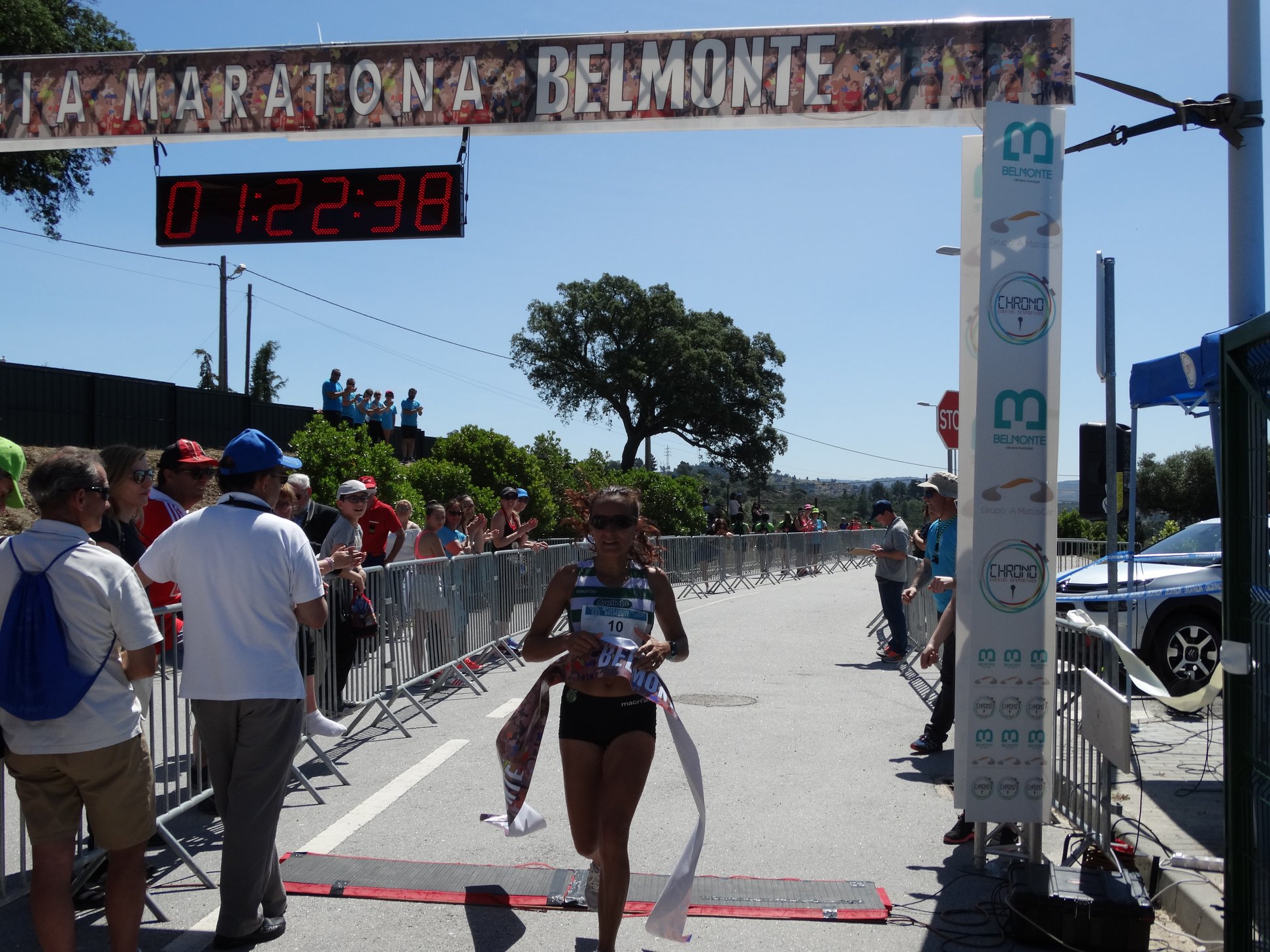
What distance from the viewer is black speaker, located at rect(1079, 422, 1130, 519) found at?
9.10 meters

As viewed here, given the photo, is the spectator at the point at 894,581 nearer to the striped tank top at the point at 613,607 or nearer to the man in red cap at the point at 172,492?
the man in red cap at the point at 172,492

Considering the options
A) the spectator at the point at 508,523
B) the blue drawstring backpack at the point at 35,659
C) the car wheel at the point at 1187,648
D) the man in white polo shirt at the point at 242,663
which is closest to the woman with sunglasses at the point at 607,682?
the man in white polo shirt at the point at 242,663

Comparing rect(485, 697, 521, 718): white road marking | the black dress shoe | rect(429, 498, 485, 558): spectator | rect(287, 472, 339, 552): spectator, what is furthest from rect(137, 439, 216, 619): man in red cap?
rect(429, 498, 485, 558): spectator

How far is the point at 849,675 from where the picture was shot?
39.5 feet

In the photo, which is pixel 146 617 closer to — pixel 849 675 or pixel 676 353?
pixel 849 675

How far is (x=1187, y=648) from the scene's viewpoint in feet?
35.4

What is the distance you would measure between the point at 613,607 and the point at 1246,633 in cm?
231

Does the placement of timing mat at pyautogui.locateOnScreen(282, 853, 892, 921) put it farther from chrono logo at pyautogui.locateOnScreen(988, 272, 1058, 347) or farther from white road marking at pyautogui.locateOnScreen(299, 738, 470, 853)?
chrono logo at pyautogui.locateOnScreen(988, 272, 1058, 347)

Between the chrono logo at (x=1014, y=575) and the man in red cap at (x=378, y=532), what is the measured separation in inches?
251

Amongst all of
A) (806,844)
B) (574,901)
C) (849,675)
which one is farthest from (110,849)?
(849,675)

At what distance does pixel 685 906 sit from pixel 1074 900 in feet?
5.12

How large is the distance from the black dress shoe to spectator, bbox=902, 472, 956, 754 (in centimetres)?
455

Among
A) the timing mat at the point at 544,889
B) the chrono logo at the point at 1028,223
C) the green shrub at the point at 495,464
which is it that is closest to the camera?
the timing mat at the point at 544,889

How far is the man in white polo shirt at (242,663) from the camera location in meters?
4.39
